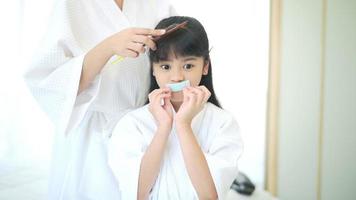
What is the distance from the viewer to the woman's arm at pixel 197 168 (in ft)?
2.55

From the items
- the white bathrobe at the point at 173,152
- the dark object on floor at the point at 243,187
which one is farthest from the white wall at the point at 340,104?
the white bathrobe at the point at 173,152

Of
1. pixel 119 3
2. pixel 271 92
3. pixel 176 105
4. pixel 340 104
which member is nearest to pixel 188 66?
pixel 176 105

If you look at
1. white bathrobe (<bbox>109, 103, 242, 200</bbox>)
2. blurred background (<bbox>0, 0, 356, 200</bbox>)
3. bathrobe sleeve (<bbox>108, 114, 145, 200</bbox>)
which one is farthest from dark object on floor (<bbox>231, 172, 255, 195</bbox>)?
bathrobe sleeve (<bbox>108, 114, 145, 200</bbox>)

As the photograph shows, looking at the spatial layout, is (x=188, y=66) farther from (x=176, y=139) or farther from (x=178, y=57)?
(x=176, y=139)

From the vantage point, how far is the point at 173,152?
2.89ft

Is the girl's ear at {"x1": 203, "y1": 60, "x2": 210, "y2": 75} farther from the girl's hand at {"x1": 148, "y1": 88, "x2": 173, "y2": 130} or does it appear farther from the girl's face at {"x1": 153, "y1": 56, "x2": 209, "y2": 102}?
the girl's hand at {"x1": 148, "y1": 88, "x2": 173, "y2": 130}

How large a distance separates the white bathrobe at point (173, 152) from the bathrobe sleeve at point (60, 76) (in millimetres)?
137

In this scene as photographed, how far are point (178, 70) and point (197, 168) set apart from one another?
0.90 ft

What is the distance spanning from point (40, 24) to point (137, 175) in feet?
4.17

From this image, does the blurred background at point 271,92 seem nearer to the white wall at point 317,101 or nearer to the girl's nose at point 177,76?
the white wall at point 317,101

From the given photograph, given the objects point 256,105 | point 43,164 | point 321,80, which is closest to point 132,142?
→ point 43,164

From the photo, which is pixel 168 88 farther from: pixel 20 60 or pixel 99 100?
pixel 20 60

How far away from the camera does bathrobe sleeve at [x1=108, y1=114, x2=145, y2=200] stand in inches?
31.6

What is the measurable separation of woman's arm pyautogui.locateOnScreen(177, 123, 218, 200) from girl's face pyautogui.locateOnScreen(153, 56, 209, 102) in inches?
6.1
